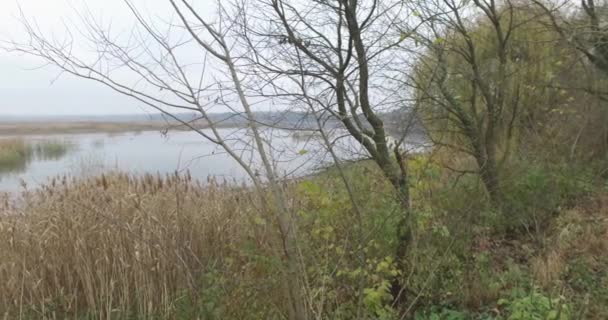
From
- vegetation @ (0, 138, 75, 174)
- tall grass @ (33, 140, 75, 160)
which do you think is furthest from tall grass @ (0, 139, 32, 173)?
tall grass @ (33, 140, 75, 160)

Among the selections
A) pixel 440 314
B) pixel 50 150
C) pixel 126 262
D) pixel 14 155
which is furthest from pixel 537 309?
pixel 50 150

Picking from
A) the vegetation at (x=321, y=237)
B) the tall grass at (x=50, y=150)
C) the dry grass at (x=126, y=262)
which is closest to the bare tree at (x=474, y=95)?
the vegetation at (x=321, y=237)

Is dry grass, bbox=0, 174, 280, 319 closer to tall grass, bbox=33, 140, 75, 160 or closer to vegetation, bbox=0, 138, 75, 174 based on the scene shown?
vegetation, bbox=0, 138, 75, 174

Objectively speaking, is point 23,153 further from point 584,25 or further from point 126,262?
point 584,25

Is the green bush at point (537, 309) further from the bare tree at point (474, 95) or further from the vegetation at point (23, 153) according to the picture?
the vegetation at point (23, 153)

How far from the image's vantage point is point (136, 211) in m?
3.86

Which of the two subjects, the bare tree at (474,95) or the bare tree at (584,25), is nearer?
the bare tree at (474,95)

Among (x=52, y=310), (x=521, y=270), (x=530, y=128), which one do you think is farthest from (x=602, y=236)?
(x=52, y=310)

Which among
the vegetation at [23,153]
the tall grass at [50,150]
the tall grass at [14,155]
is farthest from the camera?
the tall grass at [50,150]

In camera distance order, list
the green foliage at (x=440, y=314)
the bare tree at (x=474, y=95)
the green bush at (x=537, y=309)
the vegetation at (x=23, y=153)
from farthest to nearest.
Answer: the vegetation at (x=23, y=153)
the bare tree at (x=474, y=95)
the green foliage at (x=440, y=314)
the green bush at (x=537, y=309)

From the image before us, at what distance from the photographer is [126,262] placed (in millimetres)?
3348

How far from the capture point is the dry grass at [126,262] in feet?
10.3

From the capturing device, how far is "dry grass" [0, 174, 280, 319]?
3.14 metres

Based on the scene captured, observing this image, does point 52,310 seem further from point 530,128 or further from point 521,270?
point 530,128
